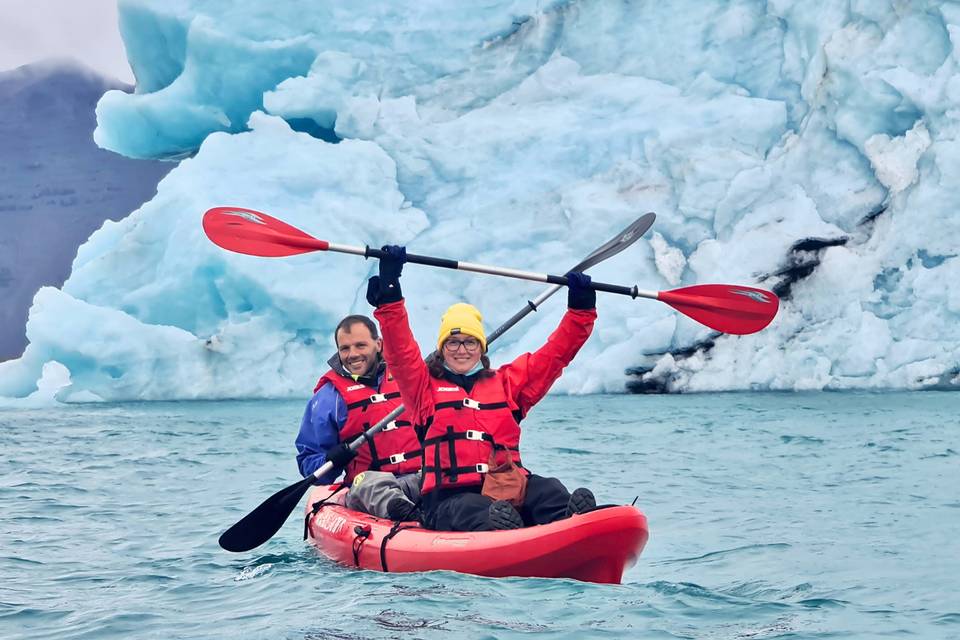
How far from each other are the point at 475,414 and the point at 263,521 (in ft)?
3.90

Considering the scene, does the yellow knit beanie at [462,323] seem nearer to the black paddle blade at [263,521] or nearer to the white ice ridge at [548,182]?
the black paddle blade at [263,521]

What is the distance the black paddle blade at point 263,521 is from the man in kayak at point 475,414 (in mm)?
787

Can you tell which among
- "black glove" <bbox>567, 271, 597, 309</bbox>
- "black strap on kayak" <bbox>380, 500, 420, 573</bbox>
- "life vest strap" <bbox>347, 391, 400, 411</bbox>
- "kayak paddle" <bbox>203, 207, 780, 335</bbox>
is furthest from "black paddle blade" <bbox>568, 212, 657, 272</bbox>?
"black strap on kayak" <bbox>380, 500, 420, 573</bbox>

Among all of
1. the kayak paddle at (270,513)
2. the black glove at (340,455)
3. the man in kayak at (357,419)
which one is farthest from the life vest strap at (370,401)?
the black glove at (340,455)

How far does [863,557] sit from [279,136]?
9.95 m

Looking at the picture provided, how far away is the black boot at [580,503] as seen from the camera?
3803 mm

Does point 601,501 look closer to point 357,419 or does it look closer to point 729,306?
point 729,306

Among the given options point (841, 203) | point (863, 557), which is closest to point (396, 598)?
point (863, 557)

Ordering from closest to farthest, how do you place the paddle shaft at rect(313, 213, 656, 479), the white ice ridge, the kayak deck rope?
the kayak deck rope
the paddle shaft at rect(313, 213, 656, 479)
the white ice ridge

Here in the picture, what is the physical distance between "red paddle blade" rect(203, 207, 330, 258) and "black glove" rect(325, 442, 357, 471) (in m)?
0.84

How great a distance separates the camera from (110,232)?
44.6 ft

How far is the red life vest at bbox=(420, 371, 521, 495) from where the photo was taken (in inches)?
159

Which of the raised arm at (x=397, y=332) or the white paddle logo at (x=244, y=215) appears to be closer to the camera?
the raised arm at (x=397, y=332)

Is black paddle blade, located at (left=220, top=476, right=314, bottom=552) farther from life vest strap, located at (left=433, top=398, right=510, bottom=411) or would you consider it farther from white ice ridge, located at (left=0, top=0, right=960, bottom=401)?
white ice ridge, located at (left=0, top=0, right=960, bottom=401)
